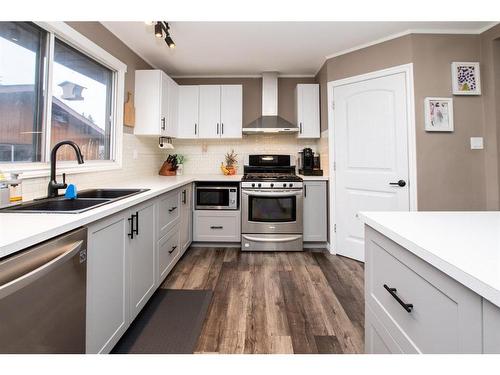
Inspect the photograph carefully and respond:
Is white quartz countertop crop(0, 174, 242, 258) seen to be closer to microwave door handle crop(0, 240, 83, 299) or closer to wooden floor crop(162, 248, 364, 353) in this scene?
microwave door handle crop(0, 240, 83, 299)

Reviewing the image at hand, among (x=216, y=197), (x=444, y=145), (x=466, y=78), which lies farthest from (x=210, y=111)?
(x=466, y=78)

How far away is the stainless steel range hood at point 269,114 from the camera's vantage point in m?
3.53

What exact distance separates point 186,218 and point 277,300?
4.87 feet

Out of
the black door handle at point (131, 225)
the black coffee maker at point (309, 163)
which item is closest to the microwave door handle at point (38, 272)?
the black door handle at point (131, 225)

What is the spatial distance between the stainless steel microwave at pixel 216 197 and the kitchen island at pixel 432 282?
7.44 ft

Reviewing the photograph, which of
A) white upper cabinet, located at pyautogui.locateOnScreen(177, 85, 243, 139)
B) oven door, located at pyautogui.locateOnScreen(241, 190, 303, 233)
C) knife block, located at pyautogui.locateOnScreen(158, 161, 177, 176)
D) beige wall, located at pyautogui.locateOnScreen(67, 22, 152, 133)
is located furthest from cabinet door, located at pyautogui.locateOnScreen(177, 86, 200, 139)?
oven door, located at pyautogui.locateOnScreen(241, 190, 303, 233)

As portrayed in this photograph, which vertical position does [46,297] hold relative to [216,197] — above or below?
below

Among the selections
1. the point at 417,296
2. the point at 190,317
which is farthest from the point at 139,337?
the point at 417,296

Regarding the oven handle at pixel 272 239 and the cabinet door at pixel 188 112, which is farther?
the cabinet door at pixel 188 112

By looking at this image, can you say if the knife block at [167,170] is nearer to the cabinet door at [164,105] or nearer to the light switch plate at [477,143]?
the cabinet door at [164,105]

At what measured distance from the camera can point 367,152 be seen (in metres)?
2.77

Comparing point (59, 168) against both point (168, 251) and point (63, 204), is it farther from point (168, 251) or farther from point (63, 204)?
A: point (168, 251)
